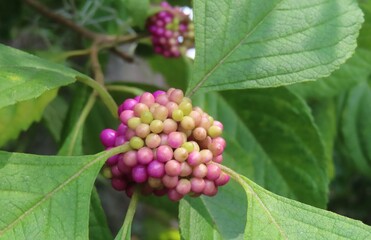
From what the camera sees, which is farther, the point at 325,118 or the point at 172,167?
the point at 325,118

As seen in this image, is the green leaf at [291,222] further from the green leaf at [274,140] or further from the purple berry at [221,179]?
the green leaf at [274,140]

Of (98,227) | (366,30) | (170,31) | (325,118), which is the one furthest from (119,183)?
(325,118)

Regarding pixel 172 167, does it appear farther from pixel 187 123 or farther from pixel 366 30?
pixel 366 30

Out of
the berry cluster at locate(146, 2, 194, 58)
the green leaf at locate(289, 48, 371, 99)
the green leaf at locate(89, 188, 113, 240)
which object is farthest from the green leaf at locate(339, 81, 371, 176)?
the green leaf at locate(89, 188, 113, 240)

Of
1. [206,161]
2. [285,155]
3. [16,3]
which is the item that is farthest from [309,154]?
[16,3]

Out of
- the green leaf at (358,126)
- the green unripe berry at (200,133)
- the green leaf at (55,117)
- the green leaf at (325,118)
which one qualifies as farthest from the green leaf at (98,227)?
the green leaf at (358,126)
